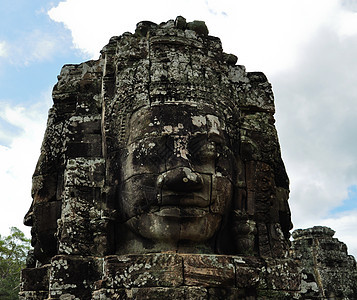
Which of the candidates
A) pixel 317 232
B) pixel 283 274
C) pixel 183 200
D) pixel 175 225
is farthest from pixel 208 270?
pixel 317 232

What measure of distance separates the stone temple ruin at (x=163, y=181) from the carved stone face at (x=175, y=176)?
13mm

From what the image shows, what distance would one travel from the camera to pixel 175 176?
4848mm

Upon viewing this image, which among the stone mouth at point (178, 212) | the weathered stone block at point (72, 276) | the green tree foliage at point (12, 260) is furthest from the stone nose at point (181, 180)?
the green tree foliage at point (12, 260)

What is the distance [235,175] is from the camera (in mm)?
5656

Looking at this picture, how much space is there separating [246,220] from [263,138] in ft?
4.28

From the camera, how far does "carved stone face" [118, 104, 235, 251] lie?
489 centimetres

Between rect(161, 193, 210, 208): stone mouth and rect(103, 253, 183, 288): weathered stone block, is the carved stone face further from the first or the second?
rect(103, 253, 183, 288): weathered stone block

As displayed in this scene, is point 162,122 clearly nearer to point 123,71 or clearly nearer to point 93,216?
point 123,71

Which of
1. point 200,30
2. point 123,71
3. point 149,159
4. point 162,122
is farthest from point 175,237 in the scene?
point 200,30

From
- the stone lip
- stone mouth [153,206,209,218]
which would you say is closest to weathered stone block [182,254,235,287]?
stone mouth [153,206,209,218]

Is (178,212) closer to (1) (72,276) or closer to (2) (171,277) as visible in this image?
(2) (171,277)

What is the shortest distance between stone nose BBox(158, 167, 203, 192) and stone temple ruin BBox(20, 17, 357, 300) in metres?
0.01

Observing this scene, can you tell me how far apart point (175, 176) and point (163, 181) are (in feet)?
0.51

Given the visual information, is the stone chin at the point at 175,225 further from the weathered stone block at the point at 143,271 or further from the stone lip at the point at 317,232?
the stone lip at the point at 317,232
